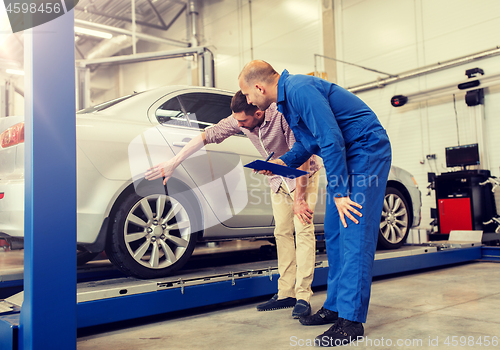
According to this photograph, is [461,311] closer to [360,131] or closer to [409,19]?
[360,131]

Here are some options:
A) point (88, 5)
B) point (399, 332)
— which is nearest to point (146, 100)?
point (399, 332)

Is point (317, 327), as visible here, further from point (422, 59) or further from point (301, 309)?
point (422, 59)

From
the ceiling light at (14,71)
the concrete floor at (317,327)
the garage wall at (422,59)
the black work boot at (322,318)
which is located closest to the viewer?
the concrete floor at (317,327)

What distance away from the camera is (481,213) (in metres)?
7.08

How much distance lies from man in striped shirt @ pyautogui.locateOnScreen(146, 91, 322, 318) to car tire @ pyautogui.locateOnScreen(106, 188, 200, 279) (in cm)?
20

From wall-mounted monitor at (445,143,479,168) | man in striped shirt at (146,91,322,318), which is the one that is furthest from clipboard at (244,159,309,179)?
wall-mounted monitor at (445,143,479,168)

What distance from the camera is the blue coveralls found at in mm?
1882

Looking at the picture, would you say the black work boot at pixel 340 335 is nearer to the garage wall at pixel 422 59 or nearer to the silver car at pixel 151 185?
the silver car at pixel 151 185

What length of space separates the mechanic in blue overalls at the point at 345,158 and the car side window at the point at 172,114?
0.94 meters

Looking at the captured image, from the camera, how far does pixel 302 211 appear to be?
247 cm

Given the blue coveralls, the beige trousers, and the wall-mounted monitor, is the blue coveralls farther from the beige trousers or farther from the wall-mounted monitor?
the wall-mounted monitor

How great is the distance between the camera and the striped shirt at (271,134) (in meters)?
2.57

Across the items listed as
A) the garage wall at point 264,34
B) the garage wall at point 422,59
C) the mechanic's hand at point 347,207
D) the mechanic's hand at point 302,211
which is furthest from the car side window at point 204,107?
the garage wall at point 264,34

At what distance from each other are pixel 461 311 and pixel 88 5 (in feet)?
40.1
